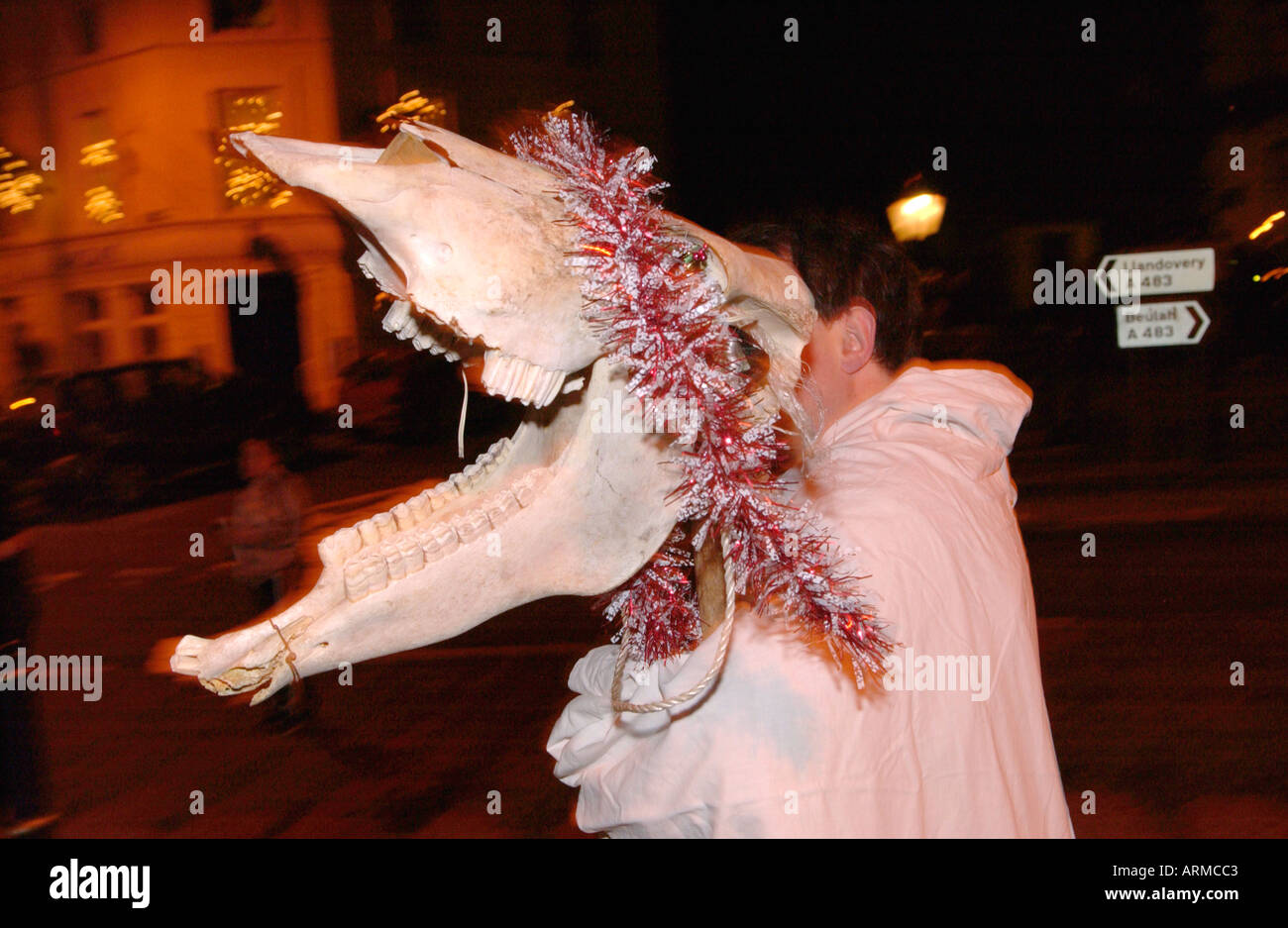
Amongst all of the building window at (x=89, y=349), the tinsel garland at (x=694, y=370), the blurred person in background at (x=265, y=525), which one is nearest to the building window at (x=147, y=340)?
the building window at (x=89, y=349)

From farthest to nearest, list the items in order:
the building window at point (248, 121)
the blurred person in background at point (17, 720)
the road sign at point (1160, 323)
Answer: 1. the building window at point (248, 121)
2. the road sign at point (1160, 323)
3. the blurred person in background at point (17, 720)

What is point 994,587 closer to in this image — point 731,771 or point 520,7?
point 731,771

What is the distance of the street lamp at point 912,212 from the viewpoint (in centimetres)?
1526

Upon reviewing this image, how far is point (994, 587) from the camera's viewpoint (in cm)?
187

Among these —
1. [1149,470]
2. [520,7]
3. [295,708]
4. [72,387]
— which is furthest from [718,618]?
[520,7]

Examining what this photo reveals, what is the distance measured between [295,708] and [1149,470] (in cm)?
1148

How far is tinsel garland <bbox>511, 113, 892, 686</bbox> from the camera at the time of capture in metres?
1.38

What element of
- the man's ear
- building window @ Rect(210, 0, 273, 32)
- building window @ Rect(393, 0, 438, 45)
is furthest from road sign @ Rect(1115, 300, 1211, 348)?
building window @ Rect(210, 0, 273, 32)

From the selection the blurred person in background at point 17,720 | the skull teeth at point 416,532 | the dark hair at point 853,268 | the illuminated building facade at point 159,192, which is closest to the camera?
the skull teeth at point 416,532

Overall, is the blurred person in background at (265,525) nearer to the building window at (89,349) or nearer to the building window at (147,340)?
the building window at (147,340)

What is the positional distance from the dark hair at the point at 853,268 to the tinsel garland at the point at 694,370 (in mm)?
518

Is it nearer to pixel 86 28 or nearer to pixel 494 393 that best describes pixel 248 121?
pixel 86 28

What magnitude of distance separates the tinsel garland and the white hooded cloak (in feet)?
0.33

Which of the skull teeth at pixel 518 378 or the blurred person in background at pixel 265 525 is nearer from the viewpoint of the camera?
the skull teeth at pixel 518 378
